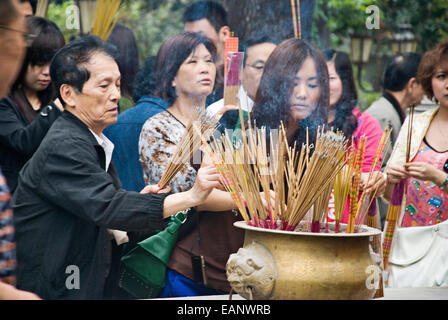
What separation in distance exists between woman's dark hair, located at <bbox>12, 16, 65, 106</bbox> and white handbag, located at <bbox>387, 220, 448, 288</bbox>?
4.54 ft

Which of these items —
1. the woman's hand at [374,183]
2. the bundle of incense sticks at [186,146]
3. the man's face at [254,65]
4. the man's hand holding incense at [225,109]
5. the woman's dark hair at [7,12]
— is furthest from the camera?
the man's face at [254,65]

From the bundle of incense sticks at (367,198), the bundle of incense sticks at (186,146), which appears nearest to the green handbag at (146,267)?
the bundle of incense sticks at (186,146)

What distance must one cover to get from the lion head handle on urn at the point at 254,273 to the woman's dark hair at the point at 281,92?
1.03 meters

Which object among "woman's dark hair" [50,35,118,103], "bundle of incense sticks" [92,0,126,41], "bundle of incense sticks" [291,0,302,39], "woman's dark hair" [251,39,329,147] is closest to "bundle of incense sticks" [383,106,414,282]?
"woman's dark hair" [251,39,329,147]

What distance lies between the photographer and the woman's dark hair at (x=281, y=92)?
104 inches

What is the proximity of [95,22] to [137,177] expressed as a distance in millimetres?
634

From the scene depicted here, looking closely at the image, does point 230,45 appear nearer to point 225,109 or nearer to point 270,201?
point 225,109

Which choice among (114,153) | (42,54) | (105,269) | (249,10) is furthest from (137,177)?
(249,10)

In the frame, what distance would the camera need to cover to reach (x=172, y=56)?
8.60 feet

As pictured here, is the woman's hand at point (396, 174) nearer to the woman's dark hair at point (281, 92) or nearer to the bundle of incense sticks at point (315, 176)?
the woman's dark hair at point (281, 92)

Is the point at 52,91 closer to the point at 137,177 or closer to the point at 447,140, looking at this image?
the point at 137,177

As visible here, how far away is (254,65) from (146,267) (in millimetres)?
901

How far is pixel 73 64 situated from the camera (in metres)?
2.20
